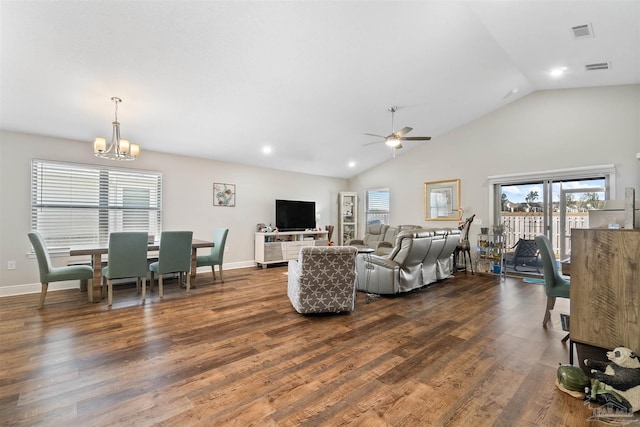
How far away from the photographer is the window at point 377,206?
27.5 ft

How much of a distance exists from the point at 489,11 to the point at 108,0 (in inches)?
157

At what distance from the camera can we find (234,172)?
6.93 meters

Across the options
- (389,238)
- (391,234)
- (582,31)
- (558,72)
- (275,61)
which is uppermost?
(558,72)

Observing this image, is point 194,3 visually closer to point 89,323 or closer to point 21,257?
point 89,323

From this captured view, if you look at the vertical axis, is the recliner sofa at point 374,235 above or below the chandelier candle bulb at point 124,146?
below

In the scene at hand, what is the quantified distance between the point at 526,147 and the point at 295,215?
5472 millimetres

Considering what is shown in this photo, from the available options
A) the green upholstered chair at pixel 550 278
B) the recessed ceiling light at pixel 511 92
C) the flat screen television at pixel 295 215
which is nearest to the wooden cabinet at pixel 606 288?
the green upholstered chair at pixel 550 278

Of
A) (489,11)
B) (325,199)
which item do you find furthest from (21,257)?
(489,11)

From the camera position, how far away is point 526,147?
19.4 feet

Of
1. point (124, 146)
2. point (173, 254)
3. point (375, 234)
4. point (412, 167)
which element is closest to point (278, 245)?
point (375, 234)

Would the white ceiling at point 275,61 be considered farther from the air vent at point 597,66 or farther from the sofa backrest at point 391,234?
the sofa backrest at point 391,234

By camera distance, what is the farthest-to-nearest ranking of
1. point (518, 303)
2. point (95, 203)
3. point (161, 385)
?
point (95, 203), point (518, 303), point (161, 385)

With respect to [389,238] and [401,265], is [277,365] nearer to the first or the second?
[401,265]

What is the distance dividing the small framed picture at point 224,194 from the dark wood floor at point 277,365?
3026 millimetres
